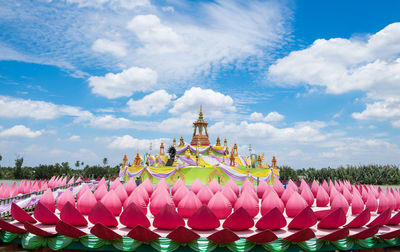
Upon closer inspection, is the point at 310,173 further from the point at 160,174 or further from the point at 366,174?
the point at 160,174

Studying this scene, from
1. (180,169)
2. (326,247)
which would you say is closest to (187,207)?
(326,247)

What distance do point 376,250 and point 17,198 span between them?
1280cm

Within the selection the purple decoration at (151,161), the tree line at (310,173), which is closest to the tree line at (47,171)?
the tree line at (310,173)

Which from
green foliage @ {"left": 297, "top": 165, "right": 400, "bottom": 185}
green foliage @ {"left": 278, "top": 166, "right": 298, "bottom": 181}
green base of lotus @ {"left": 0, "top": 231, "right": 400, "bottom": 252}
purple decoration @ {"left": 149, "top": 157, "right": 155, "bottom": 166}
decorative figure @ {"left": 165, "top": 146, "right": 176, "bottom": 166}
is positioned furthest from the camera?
green foliage @ {"left": 278, "top": 166, "right": 298, "bottom": 181}

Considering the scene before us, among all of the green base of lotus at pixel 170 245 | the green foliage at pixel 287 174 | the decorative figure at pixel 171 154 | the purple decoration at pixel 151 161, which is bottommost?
the green base of lotus at pixel 170 245

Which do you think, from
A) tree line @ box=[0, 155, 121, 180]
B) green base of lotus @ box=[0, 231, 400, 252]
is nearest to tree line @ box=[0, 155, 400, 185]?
tree line @ box=[0, 155, 121, 180]

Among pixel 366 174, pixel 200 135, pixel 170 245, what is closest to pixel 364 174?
pixel 366 174

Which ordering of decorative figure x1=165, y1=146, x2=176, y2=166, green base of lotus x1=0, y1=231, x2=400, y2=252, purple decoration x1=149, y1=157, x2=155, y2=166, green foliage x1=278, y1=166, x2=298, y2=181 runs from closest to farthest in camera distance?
green base of lotus x1=0, y1=231, x2=400, y2=252, purple decoration x1=149, y1=157, x2=155, y2=166, decorative figure x1=165, y1=146, x2=176, y2=166, green foliage x1=278, y1=166, x2=298, y2=181

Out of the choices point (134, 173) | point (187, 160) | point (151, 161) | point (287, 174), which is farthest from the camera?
point (287, 174)

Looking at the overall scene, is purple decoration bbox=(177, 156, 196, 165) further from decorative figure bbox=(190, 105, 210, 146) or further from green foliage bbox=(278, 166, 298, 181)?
green foliage bbox=(278, 166, 298, 181)

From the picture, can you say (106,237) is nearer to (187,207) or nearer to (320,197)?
(187,207)

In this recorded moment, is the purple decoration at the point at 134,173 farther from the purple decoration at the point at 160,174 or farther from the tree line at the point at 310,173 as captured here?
the tree line at the point at 310,173

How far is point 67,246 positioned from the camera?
7848 millimetres

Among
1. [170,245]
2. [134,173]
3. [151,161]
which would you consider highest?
[151,161]
